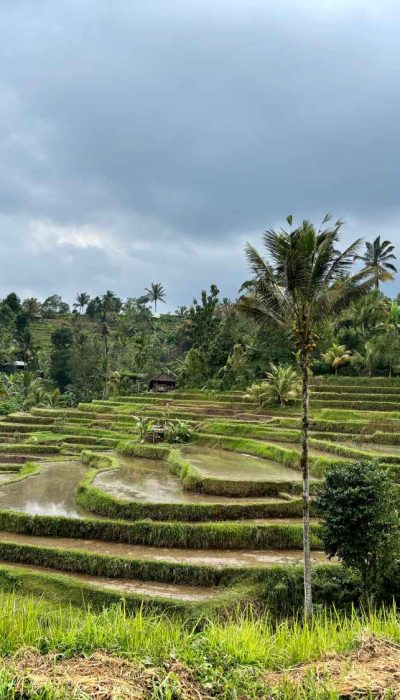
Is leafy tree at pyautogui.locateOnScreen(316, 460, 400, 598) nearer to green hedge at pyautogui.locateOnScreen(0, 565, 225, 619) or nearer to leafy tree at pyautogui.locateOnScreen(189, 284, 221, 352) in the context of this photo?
green hedge at pyautogui.locateOnScreen(0, 565, 225, 619)

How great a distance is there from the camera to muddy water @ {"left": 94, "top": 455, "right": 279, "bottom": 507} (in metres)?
16.1

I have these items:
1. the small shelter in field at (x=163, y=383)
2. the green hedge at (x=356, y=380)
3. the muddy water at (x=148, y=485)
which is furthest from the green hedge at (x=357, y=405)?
the small shelter in field at (x=163, y=383)

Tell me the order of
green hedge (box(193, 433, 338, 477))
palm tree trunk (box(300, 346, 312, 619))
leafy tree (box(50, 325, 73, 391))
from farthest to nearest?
leafy tree (box(50, 325, 73, 391)), green hedge (box(193, 433, 338, 477)), palm tree trunk (box(300, 346, 312, 619))

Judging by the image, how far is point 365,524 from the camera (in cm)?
995

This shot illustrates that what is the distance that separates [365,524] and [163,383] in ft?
126

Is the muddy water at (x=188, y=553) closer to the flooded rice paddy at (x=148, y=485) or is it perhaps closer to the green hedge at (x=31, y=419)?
the flooded rice paddy at (x=148, y=485)

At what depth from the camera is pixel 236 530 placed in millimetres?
13133

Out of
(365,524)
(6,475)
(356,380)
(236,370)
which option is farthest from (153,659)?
(236,370)

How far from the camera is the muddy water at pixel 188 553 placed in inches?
469

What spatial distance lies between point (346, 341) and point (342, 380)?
6.30 meters

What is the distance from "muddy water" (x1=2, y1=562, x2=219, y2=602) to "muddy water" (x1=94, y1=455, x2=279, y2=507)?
410cm

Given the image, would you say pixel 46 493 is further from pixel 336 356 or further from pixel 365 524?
pixel 336 356

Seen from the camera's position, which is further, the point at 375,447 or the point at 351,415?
the point at 351,415

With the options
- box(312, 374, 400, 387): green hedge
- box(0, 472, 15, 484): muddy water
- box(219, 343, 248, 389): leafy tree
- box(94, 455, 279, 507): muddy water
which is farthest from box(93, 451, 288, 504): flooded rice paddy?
box(219, 343, 248, 389): leafy tree
